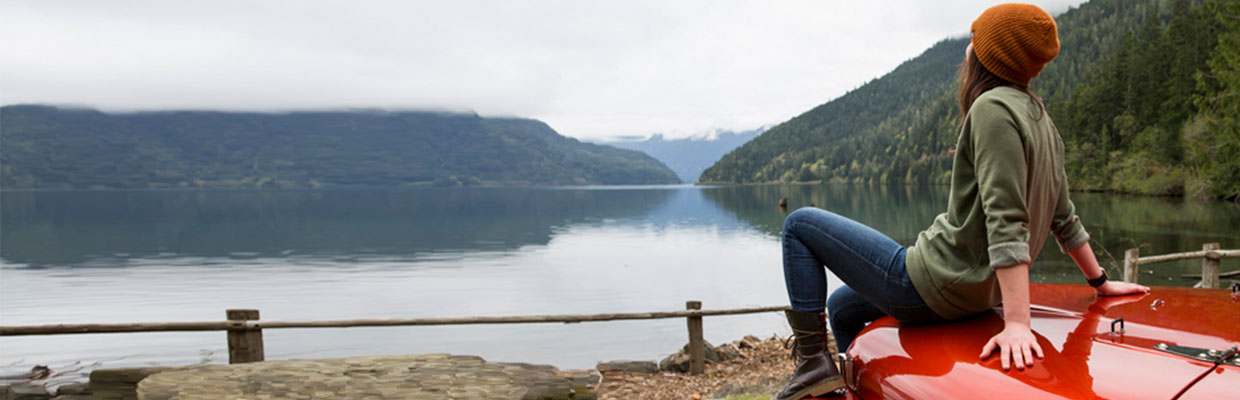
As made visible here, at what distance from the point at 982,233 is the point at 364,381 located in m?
3.43

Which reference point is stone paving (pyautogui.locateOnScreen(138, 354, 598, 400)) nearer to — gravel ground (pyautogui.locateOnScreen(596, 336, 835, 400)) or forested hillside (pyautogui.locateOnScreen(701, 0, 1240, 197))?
gravel ground (pyautogui.locateOnScreen(596, 336, 835, 400))

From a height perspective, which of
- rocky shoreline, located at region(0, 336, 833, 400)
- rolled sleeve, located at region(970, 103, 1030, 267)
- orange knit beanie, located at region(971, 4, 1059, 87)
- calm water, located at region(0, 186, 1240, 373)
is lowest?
calm water, located at region(0, 186, 1240, 373)

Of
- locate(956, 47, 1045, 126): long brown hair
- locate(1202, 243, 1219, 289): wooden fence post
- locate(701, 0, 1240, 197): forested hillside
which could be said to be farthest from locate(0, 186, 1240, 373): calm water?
locate(956, 47, 1045, 126): long brown hair

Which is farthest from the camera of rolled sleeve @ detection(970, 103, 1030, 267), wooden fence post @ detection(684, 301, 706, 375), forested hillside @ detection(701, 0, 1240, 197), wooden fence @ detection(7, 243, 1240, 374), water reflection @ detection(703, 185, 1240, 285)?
forested hillside @ detection(701, 0, 1240, 197)

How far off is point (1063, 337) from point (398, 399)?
326 cm

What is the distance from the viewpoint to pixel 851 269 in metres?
2.50

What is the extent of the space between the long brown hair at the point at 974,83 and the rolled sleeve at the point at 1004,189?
0.18 m

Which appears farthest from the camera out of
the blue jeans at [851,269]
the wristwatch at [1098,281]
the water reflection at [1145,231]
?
the water reflection at [1145,231]

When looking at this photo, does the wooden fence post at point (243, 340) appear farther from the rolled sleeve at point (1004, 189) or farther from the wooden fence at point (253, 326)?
the rolled sleeve at point (1004, 189)

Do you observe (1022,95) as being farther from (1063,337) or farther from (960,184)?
(1063,337)

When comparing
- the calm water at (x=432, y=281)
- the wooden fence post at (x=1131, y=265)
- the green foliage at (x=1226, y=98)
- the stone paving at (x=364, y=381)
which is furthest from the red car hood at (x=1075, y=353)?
the green foliage at (x=1226, y=98)

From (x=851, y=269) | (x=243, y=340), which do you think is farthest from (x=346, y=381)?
(x=243, y=340)

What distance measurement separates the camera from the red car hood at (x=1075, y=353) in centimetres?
174

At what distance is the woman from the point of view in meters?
2.00
